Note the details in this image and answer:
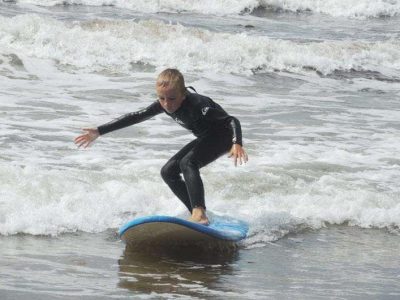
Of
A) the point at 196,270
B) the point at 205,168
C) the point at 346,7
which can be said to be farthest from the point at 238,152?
the point at 346,7

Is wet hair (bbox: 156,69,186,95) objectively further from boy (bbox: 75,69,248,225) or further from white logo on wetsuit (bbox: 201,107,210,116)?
white logo on wetsuit (bbox: 201,107,210,116)

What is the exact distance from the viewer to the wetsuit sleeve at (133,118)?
6449mm

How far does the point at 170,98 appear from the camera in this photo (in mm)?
6156

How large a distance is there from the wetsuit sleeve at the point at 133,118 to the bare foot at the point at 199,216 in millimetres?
805

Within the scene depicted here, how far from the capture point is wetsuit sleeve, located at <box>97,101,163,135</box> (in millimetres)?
6449

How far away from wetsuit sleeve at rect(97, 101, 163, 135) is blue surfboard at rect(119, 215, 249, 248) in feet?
2.94

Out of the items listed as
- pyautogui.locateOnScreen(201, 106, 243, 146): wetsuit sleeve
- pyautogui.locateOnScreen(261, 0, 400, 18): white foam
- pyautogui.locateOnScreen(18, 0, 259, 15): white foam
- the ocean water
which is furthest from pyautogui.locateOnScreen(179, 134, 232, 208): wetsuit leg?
pyautogui.locateOnScreen(261, 0, 400, 18): white foam

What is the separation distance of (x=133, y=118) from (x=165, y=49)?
11.1 metres

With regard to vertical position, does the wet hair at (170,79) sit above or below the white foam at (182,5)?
above

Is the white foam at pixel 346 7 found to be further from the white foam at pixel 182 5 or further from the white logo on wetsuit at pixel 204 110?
the white logo on wetsuit at pixel 204 110

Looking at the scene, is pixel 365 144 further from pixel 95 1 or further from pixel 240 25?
pixel 95 1

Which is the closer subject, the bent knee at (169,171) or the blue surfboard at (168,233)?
the blue surfboard at (168,233)

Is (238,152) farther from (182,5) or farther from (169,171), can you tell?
(182,5)

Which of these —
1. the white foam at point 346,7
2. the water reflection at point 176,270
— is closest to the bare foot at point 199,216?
the water reflection at point 176,270
